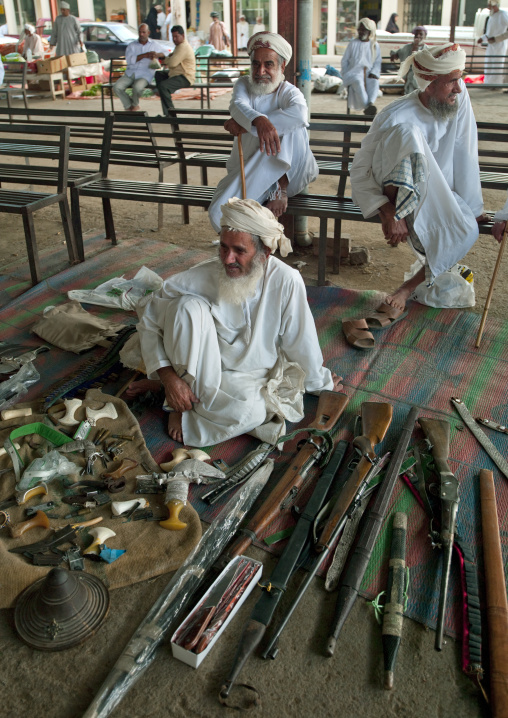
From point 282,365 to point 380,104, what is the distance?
13.9 meters

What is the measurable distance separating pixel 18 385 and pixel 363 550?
7.57 ft

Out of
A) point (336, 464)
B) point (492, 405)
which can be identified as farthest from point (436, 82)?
point (336, 464)

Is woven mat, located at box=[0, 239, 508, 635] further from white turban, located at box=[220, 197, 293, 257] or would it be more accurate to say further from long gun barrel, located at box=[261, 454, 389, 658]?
white turban, located at box=[220, 197, 293, 257]

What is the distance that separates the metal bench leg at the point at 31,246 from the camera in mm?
4781

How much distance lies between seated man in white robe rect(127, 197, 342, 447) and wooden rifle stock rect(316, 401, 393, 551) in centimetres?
40

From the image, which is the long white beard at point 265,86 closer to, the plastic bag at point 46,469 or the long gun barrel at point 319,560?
the long gun barrel at point 319,560

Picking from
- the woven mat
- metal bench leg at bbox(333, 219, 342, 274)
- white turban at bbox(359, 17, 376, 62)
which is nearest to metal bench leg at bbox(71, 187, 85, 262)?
the woven mat

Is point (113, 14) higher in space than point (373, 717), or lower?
higher

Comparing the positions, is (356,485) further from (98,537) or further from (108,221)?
(108,221)

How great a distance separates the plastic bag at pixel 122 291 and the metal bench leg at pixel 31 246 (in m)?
0.38

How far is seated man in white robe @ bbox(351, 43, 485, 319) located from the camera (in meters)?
4.08

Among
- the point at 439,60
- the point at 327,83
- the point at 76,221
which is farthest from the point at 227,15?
the point at 439,60

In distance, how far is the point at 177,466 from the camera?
2822 millimetres

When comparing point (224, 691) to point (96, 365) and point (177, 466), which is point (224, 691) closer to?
point (177, 466)
